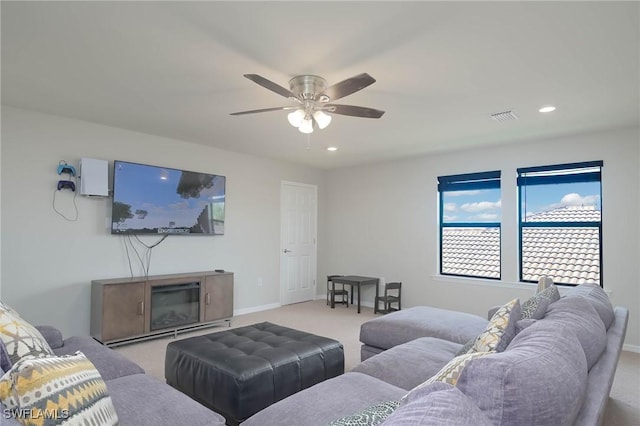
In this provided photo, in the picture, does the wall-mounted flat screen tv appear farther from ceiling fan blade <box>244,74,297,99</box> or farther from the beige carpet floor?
A: ceiling fan blade <box>244,74,297,99</box>

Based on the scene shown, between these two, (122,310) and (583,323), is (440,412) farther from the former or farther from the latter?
(122,310)

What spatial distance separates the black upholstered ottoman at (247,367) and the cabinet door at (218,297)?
1.73 meters

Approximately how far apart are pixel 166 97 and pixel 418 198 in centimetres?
375

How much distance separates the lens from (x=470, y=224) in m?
5.13

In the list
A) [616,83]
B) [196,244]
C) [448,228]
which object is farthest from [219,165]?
[616,83]

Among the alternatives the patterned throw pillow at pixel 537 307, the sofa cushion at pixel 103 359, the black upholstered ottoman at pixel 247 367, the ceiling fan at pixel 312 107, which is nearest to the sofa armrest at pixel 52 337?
the sofa cushion at pixel 103 359

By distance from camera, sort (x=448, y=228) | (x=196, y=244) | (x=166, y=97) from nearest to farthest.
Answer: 1. (x=166, y=97)
2. (x=196, y=244)
3. (x=448, y=228)

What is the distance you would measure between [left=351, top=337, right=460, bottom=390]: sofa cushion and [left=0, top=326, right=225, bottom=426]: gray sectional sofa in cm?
88

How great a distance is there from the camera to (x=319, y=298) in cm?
664

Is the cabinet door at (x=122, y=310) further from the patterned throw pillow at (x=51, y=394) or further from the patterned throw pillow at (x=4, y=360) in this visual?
the patterned throw pillow at (x=51, y=394)

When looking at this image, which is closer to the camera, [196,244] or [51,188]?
[51,188]

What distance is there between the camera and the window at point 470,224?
493 centimetres

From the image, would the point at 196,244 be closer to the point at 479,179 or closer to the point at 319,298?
the point at 319,298

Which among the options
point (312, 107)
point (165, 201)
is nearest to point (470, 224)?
point (312, 107)
